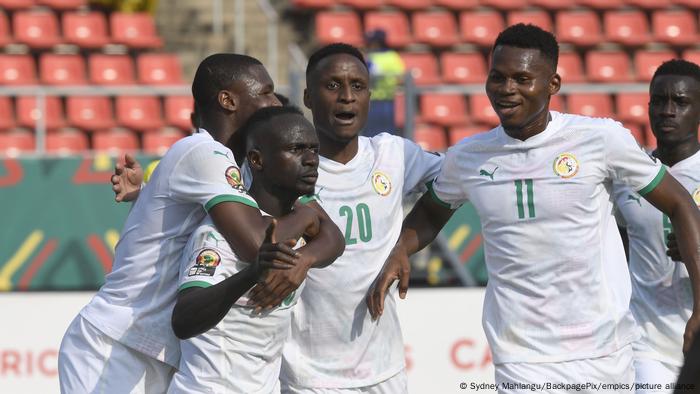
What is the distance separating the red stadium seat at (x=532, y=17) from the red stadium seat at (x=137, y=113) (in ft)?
16.3

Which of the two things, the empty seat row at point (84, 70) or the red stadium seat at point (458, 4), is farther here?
the red stadium seat at point (458, 4)

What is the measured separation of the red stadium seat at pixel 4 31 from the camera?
48.3ft

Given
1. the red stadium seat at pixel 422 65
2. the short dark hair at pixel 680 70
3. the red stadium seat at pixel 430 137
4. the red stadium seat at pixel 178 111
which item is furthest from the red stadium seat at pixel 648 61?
the short dark hair at pixel 680 70

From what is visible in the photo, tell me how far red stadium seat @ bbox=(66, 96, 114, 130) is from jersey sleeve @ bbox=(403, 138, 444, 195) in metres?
8.59

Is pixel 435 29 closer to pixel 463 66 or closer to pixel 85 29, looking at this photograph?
pixel 463 66

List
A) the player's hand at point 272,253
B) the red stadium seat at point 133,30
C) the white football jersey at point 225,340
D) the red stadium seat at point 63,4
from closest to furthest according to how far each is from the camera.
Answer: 1. the player's hand at point 272,253
2. the white football jersey at point 225,340
3. the red stadium seat at point 133,30
4. the red stadium seat at point 63,4

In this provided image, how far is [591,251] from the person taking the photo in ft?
16.2

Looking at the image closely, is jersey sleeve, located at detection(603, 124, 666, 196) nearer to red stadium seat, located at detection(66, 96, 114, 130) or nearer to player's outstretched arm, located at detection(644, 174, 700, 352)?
player's outstretched arm, located at detection(644, 174, 700, 352)

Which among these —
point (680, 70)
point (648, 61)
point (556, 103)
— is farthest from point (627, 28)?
point (680, 70)

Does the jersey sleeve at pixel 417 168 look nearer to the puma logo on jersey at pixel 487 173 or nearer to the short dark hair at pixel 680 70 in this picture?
the puma logo on jersey at pixel 487 173

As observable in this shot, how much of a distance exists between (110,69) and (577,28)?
630 centimetres

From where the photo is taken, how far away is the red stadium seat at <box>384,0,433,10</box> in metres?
15.9

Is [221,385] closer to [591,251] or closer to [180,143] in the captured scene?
[180,143]

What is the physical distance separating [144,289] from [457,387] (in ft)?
→ 13.2
